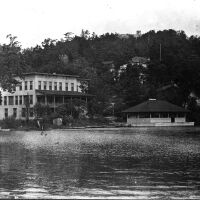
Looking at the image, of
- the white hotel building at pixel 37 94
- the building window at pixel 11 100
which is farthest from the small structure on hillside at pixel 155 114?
the building window at pixel 11 100

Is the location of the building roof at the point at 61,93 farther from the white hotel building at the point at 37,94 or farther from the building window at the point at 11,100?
the building window at the point at 11,100

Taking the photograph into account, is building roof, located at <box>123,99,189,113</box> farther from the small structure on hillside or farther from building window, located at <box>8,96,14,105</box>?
building window, located at <box>8,96,14,105</box>

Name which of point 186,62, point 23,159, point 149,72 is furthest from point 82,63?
point 23,159

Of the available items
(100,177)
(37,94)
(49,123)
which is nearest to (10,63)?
(49,123)

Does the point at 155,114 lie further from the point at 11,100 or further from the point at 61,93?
the point at 11,100

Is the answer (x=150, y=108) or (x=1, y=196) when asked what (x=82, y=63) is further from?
(x=1, y=196)

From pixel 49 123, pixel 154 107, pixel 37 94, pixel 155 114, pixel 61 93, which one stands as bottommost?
pixel 49 123

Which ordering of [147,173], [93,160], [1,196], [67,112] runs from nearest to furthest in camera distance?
[1,196] < [147,173] < [93,160] < [67,112]
